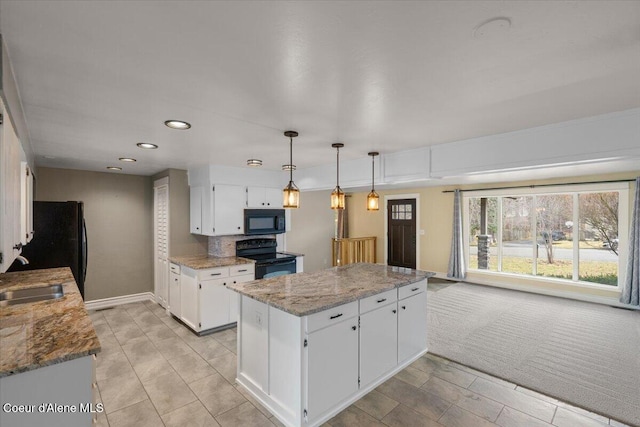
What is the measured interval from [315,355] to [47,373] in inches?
57.8

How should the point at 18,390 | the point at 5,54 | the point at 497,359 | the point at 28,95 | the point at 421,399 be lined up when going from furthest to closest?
1. the point at 497,359
2. the point at 421,399
3. the point at 28,95
4. the point at 5,54
5. the point at 18,390

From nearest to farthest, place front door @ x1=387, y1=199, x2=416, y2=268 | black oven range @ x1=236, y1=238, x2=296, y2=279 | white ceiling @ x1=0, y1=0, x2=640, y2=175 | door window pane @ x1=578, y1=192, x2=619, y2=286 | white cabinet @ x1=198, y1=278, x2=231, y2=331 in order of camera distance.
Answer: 1. white ceiling @ x1=0, y1=0, x2=640, y2=175
2. white cabinet @ x1=198, y1=278, x2=231, y2=331
3. black oven range @ x1=236, y1=238, x2=296, y2=279
4. door window pane @ x1=578, y1=192, x2=619, y2=286
5. front door @ x1=387, y1=199, x2=416, y2=268

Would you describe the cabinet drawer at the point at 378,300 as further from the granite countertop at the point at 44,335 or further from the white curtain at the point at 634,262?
the white curtain at the point at 634,262

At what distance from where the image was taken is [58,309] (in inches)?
73.4

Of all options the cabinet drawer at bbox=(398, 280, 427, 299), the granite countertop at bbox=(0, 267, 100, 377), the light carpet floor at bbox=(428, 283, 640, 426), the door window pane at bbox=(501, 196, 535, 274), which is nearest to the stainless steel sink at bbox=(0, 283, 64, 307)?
the granite countertop at bbox=(0, 267, 100, 377)

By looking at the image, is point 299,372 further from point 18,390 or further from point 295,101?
point 295,101

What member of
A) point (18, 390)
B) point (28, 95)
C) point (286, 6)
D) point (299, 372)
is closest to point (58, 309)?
point (18, 390)

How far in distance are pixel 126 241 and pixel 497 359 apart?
568 cm

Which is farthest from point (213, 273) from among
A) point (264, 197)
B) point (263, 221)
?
point (264, 197)

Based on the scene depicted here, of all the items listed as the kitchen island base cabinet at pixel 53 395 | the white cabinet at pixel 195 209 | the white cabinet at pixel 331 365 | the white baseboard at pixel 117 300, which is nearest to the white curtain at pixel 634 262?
the white cabinet at pixel 331 365

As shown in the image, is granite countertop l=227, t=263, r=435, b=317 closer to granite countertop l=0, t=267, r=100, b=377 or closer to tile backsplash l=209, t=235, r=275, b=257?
granite countertop l=0, t=267, r=100, b=377

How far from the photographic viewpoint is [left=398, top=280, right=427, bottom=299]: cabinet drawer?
2.93 m

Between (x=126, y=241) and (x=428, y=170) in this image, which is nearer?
(x=428, y=170)

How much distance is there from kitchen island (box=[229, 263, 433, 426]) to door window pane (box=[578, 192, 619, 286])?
4533mm
